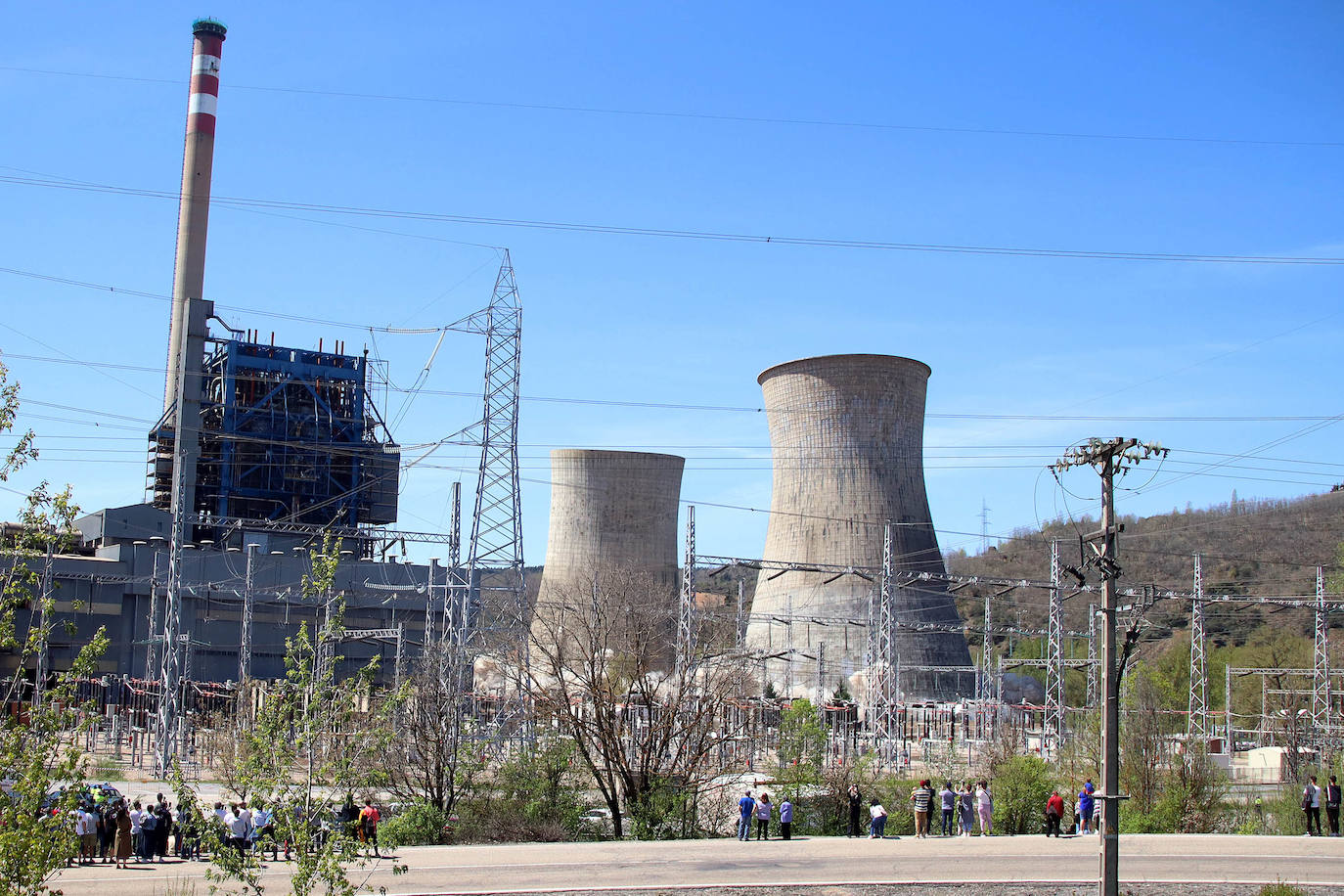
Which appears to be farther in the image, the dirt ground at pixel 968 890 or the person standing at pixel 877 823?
the person standing at pixel 877 823

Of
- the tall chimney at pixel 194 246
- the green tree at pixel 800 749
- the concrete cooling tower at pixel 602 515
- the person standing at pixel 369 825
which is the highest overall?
the tall chimney at pixel 194 246

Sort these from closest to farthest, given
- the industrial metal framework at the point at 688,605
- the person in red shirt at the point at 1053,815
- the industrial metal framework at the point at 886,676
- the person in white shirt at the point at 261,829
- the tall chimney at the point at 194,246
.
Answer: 1. the person in white shirt at the point at 261,829
2. the person in red shirt at the point at 1053,815
3. the industrial metal framework at the point at 688,605
4. the industrial metal framework at the point at 886,676
5. the tall chimney at the point at 194,246

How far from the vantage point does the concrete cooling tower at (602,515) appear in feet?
127

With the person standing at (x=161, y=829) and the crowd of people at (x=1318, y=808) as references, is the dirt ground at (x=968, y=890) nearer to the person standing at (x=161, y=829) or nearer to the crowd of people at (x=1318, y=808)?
the crowd of people at (x=1318, y=808)

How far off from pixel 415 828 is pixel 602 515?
919 inches

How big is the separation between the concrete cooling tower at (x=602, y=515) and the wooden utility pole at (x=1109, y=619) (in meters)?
27.2

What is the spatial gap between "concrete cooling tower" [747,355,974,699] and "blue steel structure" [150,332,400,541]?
54.4 ft

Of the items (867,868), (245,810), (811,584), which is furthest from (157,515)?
(867,868)

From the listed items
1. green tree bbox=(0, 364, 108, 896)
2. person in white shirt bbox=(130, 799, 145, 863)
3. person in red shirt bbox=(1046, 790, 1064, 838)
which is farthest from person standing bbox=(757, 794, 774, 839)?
green tree bbox=(0, 364, 108, 896)

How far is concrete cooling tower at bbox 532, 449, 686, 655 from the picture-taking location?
1522 inches

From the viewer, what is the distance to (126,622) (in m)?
41.5

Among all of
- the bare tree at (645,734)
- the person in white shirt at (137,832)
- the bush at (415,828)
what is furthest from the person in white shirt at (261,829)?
the bare tree at (645,734)

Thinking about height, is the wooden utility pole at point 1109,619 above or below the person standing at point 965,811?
above

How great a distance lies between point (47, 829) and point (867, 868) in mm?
8270
